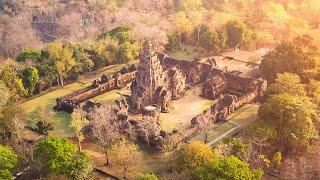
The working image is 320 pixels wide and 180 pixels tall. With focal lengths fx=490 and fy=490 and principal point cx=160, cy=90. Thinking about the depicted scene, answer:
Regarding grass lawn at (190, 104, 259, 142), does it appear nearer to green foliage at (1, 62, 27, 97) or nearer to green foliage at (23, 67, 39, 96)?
green foliage at (1, 62, 27, 97)

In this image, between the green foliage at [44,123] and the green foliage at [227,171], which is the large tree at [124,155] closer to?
the green foliage at [227,171]

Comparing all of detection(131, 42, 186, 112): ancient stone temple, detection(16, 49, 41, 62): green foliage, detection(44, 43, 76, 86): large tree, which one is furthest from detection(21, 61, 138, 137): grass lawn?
detection(16, 49, 41, 62): green foliage

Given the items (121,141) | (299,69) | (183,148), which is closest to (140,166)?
(121,141)

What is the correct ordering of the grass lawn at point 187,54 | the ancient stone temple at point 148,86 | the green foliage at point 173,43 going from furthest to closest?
the green foliage at point 173,43 → the grass lawn at point 187,54 → the ancient stone temple at point 148,86

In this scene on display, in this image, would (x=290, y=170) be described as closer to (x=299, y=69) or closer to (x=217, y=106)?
(x=217, y=106)

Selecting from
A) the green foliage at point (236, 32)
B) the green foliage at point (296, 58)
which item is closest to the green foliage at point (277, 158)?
the green foliage at point (296, 58)
